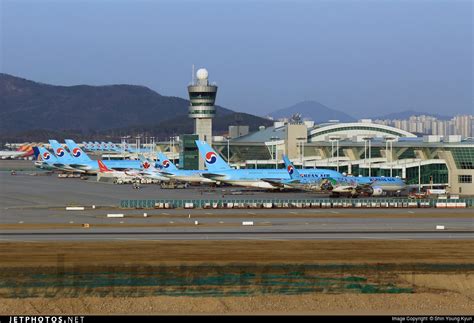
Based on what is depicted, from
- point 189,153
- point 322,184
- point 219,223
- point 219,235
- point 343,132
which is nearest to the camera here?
point 219,235

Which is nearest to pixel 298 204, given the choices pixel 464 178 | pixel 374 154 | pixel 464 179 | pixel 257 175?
pixel 257 175

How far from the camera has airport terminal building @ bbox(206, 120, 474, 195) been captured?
12706 cm

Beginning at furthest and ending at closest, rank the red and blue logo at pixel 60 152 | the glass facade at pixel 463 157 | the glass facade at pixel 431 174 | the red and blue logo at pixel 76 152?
the red and blue logo at pixel 60 152
the red and blue logo at pixel 76 152
the glass facade at pixel 431 174
the glass facade at pixel 463 157

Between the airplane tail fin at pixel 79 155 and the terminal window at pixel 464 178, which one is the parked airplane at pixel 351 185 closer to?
the terminal window at pixel 464 178

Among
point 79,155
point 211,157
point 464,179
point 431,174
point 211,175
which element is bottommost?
point 464,179

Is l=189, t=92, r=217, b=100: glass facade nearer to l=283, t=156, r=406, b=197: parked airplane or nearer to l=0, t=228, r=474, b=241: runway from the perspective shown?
l=283, t=156, r=406, b=197: parked airplane

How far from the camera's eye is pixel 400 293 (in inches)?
1898

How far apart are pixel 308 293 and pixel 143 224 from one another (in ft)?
112

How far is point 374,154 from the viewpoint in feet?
530

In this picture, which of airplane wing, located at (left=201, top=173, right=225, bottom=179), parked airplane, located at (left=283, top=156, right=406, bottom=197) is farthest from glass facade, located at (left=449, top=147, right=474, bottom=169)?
airplane wing, located at (left=201, top=173, right=225, bottom=179)

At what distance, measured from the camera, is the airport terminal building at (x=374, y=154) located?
12706cm

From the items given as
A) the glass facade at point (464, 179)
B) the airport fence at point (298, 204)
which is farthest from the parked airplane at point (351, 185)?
the airport fence at point (298, 204)

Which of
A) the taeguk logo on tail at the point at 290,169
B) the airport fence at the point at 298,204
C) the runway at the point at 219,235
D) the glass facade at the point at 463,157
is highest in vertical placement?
the glass facade at the point at 463,157

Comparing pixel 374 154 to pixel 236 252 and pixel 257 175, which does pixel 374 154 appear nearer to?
pixel 257 175
